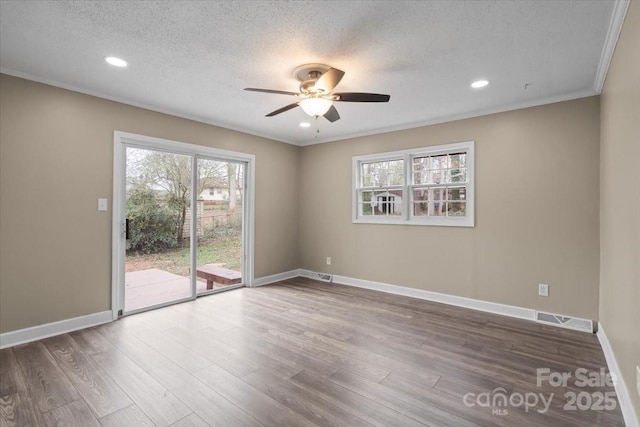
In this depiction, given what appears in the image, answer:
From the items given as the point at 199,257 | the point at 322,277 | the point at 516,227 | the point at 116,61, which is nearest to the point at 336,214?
the point at 322,277

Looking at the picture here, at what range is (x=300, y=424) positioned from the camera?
1860 millimetres

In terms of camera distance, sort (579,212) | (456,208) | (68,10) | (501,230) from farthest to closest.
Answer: (456,208) < (501,230) < (579,212) < (68,10)

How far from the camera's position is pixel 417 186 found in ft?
15.0

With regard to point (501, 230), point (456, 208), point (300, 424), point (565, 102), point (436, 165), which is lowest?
point (300, 424)

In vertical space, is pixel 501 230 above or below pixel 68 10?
below

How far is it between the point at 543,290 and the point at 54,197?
17.6 feet

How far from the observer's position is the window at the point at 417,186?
13.7 feet

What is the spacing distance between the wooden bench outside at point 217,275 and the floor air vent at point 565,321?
4152mm

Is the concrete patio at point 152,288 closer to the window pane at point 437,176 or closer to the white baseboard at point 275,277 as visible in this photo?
the white baseboard at point 275,277

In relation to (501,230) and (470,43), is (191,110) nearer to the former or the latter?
(470,43)

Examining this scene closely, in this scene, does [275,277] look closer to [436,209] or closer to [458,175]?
[436,209]

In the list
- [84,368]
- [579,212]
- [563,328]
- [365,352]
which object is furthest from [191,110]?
[563,328]

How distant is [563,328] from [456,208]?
5.80ft

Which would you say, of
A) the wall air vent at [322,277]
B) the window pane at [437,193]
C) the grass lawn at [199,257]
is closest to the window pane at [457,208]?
the window pane at [437,193]
